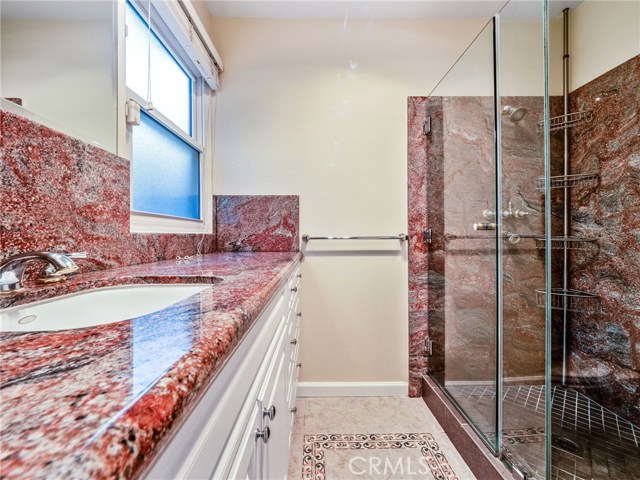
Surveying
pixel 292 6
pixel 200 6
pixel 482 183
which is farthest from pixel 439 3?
pixel 200 6

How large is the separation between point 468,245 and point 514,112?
0.68m

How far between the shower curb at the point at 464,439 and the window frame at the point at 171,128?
1702mm

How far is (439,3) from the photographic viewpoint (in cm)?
184

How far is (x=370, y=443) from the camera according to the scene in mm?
1433

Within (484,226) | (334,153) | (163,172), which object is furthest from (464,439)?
(163,172)

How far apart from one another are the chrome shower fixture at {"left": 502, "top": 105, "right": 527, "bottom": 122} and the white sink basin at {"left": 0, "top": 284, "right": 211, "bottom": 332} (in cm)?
157

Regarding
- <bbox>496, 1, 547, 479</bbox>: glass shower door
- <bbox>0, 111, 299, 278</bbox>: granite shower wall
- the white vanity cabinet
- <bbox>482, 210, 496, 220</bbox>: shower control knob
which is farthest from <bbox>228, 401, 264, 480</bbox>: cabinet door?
<bbox>482, 210, 496, 220</bbox>: shower control knob

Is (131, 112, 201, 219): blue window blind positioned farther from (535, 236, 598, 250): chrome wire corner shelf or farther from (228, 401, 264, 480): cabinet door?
(535, 236, 598, 250): chrome wire corner shelf

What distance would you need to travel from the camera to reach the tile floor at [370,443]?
1258mm

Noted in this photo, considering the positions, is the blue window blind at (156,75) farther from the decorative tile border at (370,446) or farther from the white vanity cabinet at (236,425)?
the decorative tile border at (370,446)

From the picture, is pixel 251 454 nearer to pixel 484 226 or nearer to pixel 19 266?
pixel 19 266

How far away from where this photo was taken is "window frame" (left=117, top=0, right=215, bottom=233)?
43.9 inches

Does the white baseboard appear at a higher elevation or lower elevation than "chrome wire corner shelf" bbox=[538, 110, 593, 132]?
lower

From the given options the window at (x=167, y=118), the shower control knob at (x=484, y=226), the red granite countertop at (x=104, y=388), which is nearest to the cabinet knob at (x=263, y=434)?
the red granite countertop at (x=104, y=388)
